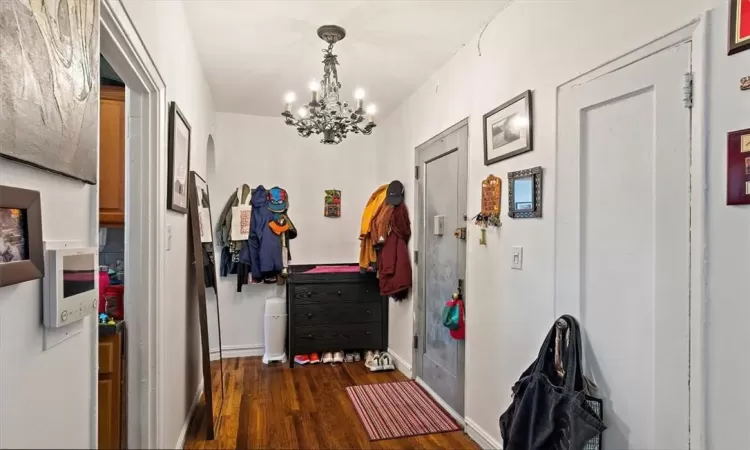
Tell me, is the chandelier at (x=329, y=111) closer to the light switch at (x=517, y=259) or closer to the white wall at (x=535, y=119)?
the white wall at (x=535, y=119)

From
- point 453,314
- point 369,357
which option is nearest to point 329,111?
point 453,314

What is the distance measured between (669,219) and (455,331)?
1611 millimetres

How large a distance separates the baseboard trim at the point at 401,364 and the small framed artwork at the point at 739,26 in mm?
3059

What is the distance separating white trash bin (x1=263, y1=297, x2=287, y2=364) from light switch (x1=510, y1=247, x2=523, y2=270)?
2.51 meters

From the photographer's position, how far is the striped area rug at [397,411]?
2.61m

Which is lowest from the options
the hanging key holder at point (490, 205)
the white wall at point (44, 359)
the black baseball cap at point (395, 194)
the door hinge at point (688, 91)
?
the white wall at point (44, 359)

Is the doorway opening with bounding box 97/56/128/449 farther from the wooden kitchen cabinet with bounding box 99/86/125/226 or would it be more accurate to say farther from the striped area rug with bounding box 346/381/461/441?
the striped area rug with bounding box 346/381/461/441

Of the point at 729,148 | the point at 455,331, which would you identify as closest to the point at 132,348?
the point at 455,331

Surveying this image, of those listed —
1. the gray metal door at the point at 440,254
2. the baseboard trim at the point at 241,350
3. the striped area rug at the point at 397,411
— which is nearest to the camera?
the striped area rug at the point at 397,411

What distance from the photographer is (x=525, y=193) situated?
203 cm

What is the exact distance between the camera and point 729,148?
115cm

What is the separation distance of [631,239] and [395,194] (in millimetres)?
2345

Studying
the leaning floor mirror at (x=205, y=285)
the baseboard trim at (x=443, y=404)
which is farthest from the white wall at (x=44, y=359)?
the baseboard trim at (x=443, y=404)

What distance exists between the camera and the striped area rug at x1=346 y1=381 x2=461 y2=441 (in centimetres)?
261
